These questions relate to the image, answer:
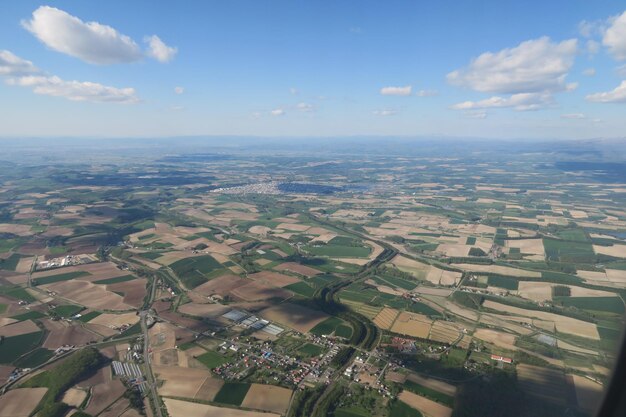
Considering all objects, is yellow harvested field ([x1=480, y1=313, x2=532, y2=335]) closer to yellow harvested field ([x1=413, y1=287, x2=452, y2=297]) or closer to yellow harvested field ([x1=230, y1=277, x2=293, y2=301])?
yellow harvested field ([x1=413, y1=287, x2=452, y2=297])

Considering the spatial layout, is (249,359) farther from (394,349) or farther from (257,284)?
(257,284)

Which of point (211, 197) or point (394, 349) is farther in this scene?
point (211, 197)

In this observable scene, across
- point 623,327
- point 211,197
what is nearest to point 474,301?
point 623,327

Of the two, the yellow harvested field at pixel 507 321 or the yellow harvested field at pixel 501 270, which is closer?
the yellow harvested field at pixel 507 321

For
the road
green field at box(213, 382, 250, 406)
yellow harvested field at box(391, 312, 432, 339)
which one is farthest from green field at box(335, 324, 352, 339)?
the road

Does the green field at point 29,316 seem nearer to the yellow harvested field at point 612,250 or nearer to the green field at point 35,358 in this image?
the green field at point 35,358

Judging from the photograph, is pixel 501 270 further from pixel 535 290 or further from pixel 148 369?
pixel 148 369

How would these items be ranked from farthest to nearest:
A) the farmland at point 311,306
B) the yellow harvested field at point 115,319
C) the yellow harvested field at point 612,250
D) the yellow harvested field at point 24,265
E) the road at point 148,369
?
the yellow harvested field at point 612,250
the yellow harvested field at point 24,265
the yellow harvested field at point 115,319
the farmland at point 311,306
the road at point 148,369

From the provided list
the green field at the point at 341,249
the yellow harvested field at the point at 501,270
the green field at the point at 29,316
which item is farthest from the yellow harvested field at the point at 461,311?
the green field at the point at 29,316
